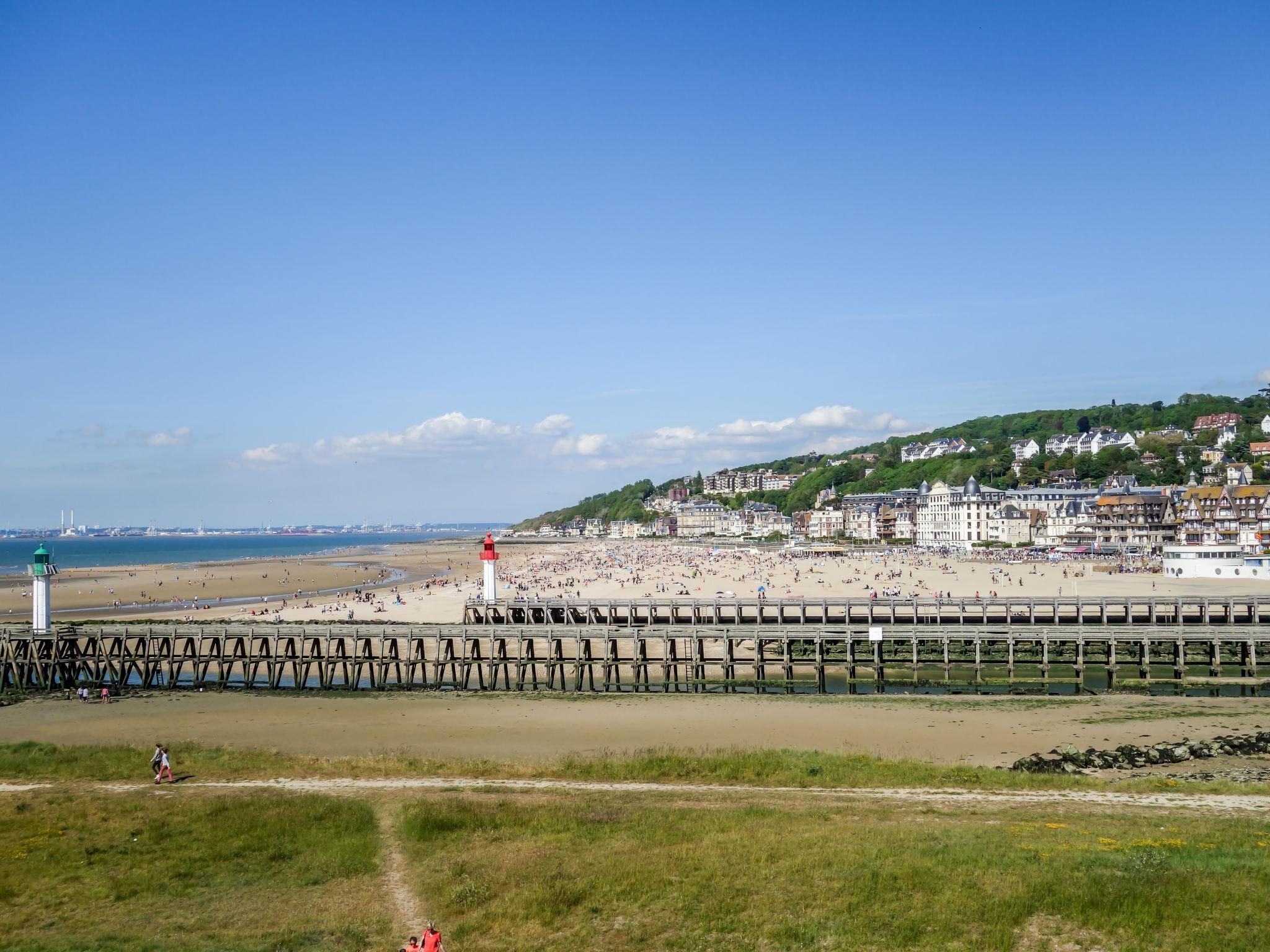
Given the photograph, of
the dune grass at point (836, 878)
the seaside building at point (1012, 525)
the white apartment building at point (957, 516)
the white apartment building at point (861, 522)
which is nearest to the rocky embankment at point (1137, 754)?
the dune grass at point (836, 878)

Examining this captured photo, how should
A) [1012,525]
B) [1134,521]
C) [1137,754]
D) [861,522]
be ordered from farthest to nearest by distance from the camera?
[861,522] < [1012,525] < [1134,521] < [1137,754]

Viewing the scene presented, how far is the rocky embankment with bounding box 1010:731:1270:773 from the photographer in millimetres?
23953

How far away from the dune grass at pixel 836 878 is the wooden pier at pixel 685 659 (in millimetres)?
20412

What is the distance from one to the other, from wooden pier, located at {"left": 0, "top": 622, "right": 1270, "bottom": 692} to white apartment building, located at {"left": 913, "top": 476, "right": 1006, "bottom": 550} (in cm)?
8987

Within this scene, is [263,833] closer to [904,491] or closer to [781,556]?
[781,556]

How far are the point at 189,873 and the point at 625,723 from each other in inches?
665

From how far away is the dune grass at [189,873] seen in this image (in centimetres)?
1399

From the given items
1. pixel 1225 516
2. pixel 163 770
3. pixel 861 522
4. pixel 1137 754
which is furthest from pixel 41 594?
pixel 861 522

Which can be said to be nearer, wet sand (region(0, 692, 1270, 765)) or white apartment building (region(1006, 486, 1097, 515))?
wet sand (region(0, 692, 1270, 765))

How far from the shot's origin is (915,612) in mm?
43562

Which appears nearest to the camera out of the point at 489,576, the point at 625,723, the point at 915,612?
the point at 625,723

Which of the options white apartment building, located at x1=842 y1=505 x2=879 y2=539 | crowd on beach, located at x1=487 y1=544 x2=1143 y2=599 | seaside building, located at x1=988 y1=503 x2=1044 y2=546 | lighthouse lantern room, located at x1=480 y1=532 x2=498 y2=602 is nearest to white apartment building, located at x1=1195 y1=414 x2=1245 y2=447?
seaside building, located at x1=988 y1=503 x2=1044 y2=546

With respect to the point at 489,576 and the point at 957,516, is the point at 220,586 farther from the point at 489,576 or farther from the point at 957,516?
the point at 957,516

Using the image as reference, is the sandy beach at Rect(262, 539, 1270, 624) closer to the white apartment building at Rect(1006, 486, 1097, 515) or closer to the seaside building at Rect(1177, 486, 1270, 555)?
the seaside building at Rect(1177, 486, 1270, 555)
